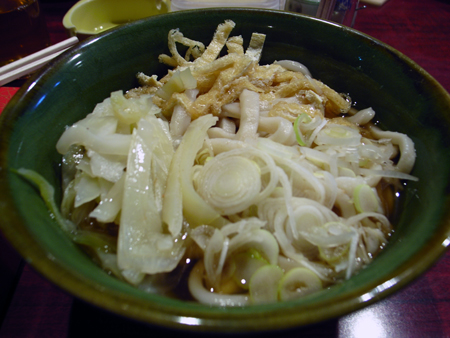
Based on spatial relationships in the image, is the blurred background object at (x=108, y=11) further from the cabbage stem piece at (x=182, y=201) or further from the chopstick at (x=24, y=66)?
the cabbage stem piece at (x=182, y=201)

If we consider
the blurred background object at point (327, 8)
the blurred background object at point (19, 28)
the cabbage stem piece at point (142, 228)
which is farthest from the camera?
the blurred background object at point (327, 8)

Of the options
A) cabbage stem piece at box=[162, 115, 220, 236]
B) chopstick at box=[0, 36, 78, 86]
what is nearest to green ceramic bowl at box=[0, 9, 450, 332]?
cabbage stem piece at box=[162, 115, 220, 236]

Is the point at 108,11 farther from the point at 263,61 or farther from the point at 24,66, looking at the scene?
the point at 263,61

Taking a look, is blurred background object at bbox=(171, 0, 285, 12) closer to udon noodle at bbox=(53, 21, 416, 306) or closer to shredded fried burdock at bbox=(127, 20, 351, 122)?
shredded fried burdock at bbox=(127, 20, 351, 122)

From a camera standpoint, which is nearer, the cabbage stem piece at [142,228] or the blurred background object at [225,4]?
the cabbage stem piece at [142,228]

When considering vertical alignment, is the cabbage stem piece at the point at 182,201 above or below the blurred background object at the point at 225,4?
below

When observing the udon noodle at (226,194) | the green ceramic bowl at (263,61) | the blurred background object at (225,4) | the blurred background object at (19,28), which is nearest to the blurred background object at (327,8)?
the blurred background object at (225,4)
